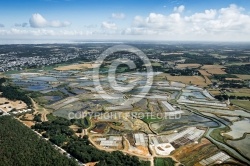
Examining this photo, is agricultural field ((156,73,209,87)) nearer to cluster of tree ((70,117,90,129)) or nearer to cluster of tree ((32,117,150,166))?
cluster of tree ((70,117,90,129))

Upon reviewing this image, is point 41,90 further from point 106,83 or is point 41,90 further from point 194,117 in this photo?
point 194,117

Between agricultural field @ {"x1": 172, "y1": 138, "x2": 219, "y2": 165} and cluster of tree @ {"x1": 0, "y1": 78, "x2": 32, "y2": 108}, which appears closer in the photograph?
agricultural field @ {"x1": 172, "y1": 138, "x2": 219, "y2": 165}

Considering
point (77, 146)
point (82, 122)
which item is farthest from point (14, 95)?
point (77, 146)

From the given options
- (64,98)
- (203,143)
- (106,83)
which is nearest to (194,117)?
(203,143)

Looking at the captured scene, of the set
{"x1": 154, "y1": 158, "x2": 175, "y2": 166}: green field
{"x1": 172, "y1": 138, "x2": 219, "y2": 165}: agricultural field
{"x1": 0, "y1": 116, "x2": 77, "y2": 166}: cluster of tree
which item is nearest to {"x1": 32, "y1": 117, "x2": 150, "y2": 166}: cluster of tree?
{"x1": 154, "y1": 158, "x2": 175, "y2": 166}: green field

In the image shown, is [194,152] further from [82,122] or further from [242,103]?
[242,103]
